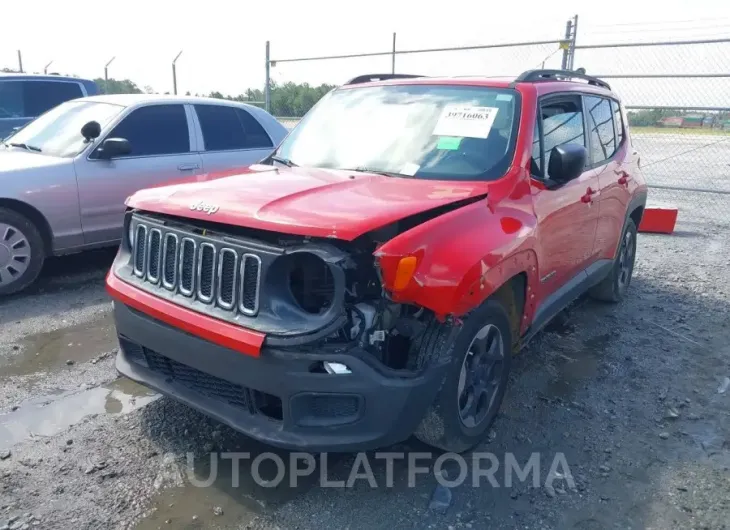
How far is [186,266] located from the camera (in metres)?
2.89

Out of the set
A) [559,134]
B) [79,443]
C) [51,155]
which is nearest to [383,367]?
[79,443]

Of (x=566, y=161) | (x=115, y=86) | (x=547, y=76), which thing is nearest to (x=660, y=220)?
(x=547, y=76)

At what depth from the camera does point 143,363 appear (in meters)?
3.17

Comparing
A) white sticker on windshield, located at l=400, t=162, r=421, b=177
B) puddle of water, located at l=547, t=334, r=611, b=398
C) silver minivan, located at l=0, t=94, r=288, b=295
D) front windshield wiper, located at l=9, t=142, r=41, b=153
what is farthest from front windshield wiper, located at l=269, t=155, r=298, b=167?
front windshield wiper, located at l=9, t=142, r=41, b=153

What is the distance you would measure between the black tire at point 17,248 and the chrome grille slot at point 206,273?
3.42 m

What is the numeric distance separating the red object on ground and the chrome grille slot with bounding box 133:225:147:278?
7345mm

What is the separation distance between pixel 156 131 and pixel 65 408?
3.55 m

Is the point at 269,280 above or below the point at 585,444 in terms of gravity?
above

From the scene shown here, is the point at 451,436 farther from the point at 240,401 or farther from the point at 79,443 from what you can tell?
the point at 79,443

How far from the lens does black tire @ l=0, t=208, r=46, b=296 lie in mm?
5328

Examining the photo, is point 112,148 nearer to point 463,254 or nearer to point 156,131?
point 156,131

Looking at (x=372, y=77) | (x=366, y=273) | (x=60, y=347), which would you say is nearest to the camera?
(x=366, y=273)

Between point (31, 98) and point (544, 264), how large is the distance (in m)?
8.91

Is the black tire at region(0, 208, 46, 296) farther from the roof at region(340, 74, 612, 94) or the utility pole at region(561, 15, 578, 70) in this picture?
the utility pole at region(561, 15, 578, 70)
